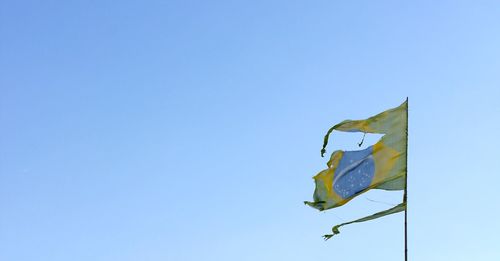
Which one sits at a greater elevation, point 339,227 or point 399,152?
point 399,152

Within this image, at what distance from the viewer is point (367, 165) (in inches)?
→ 1316

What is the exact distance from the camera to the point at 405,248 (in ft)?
96.4

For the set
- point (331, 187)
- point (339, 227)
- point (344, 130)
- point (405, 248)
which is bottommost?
point (405, 248)

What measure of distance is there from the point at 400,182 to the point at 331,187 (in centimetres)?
340

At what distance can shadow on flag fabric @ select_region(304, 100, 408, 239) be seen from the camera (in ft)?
107

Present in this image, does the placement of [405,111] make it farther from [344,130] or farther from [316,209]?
[316,209]

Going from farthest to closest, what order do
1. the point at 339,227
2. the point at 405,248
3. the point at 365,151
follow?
1. the point at 365,151
2. the point at 339,227
3. the point at 405,248

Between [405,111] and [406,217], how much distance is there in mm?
5015

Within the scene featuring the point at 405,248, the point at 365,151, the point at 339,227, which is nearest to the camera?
the point at 405,248

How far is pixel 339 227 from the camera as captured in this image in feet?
104

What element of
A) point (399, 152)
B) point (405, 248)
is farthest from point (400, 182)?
point (405, 248)

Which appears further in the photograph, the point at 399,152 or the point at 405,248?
the point at 399,152

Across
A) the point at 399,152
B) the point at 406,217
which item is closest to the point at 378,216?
the point at 406,217

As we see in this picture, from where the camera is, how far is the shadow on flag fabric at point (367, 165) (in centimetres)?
3275
